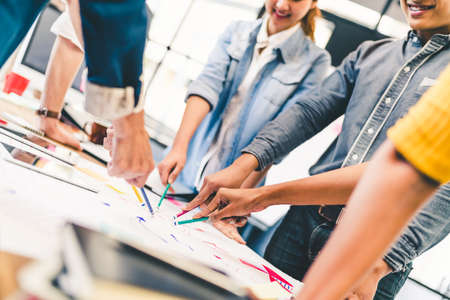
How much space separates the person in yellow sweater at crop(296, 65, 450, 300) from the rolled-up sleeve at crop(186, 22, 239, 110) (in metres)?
1.02

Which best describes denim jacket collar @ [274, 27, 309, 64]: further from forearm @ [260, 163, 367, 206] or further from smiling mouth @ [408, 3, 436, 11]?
forearm @ [260, 163, 367, 206]

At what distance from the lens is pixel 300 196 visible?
790mm

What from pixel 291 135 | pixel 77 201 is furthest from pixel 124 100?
pixel 291 135

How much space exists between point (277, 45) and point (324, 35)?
6.65ft

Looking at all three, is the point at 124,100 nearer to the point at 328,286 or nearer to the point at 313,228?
the point at 328,286

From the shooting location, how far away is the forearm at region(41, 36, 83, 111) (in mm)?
1211

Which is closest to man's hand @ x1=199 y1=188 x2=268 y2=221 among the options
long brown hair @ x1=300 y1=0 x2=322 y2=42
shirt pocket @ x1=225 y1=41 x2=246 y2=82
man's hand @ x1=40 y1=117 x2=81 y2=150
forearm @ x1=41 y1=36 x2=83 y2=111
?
man's hand @ x1=40 y1=117 x2=81 y2=150

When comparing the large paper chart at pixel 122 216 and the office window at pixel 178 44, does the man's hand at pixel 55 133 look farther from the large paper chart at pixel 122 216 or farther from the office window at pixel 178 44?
the office window at pixel 178 44

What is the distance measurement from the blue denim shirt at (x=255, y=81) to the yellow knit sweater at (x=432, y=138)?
1.05 meters

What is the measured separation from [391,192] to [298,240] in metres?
0.79

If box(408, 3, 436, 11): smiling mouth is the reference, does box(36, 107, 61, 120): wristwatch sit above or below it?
below

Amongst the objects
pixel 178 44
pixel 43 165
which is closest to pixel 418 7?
pixel 43 165

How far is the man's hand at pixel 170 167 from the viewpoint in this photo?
1.01 meters

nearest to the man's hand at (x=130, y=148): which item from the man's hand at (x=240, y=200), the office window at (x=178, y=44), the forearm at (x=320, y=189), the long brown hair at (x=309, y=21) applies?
the man's hand at (x=240, y=200)
